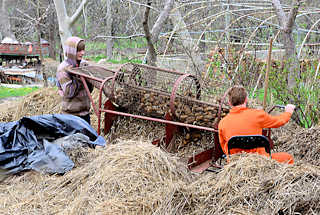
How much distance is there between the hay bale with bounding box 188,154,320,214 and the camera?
2867 mm

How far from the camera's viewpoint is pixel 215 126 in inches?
173

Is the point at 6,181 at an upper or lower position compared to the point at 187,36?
lower

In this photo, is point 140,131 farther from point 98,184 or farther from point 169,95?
point 98,184

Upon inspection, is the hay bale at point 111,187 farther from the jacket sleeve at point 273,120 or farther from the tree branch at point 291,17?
the tree branch at point 291,17

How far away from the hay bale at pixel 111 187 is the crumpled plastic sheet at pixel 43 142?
16 centimetres

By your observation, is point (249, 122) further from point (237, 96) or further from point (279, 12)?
point (279, 12)

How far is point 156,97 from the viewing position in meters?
5.21

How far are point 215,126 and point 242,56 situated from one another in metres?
2.71

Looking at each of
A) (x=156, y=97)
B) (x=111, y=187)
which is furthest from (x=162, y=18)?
(x=111, y=187)

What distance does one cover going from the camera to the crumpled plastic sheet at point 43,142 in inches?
169

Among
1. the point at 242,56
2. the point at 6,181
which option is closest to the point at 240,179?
the point at 6,181

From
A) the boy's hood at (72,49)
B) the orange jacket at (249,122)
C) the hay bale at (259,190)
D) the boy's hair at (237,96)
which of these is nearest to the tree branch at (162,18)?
the boy's hood at (72,49)

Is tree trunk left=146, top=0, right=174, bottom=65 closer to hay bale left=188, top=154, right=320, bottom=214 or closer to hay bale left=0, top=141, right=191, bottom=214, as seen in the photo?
hay bale left=0, top=141, right=191, bottom=214

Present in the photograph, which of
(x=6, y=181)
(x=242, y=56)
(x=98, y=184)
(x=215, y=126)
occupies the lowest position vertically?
(x=6, y=181)
